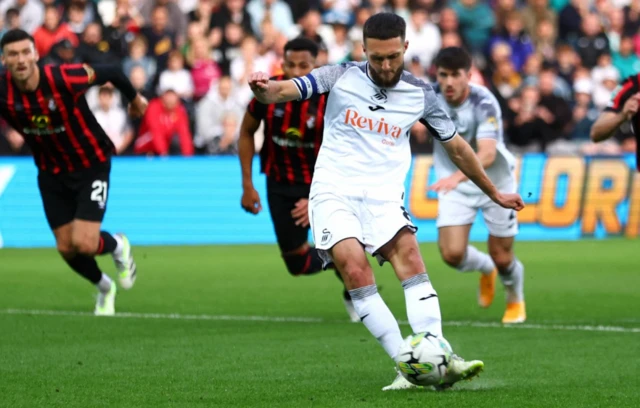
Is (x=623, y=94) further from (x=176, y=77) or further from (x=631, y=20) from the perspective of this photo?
(x=631, y=20)

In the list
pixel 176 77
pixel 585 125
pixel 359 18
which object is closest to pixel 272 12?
pixel 359 18

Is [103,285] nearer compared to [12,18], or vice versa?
[103,285]

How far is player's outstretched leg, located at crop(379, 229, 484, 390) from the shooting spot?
6.87 meters

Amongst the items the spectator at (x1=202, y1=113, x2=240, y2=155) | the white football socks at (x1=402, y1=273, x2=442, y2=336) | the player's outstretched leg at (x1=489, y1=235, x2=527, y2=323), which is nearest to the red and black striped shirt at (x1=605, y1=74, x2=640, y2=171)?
the player's outstretched leg at (x1=489, y1=235, x2=527, y2=323)

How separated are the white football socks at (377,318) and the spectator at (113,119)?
44.0 feet

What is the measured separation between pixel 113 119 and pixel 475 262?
10107mm

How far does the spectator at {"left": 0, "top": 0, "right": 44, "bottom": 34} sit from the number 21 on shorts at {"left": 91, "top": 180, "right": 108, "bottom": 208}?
1068 cm

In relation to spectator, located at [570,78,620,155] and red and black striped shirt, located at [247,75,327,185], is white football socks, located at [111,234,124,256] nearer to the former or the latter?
red and black striped shirt, located at [247,75,327,185]

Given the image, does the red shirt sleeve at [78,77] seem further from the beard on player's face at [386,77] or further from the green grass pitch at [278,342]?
the beard on player's face at [386,77]

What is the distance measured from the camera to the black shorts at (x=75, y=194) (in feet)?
36.1

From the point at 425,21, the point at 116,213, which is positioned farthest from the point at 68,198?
the point at 425,21

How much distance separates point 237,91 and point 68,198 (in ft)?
34.2

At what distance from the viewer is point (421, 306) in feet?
22.6

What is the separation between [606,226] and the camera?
69.1 ft
